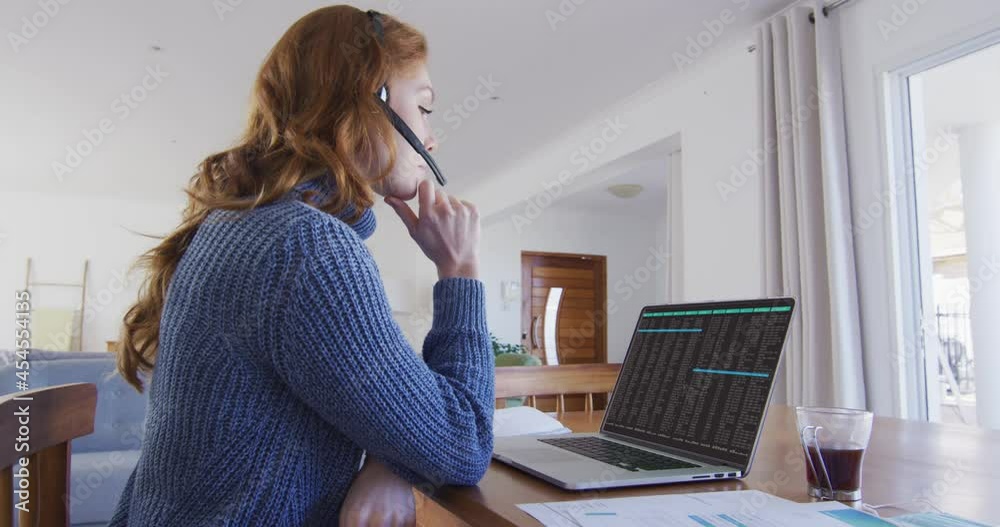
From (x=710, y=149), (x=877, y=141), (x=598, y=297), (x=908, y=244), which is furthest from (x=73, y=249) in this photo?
(x=908, y=244)

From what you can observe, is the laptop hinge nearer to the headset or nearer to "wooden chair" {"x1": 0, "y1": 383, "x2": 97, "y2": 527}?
the headset

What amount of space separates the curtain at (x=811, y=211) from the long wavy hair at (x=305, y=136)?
2437 mm

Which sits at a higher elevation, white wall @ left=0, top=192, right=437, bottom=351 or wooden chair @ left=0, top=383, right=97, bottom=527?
white wall @ left=0, top=192, right=437, bottom=351

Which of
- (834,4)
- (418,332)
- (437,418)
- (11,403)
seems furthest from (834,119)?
(418,332)

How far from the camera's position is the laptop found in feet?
2.47

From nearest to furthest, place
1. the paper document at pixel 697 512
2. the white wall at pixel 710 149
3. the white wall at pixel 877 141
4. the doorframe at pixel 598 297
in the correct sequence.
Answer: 1. the paper document at pixel 697 512
2. the white wall at pixel 877 141
3. the white wall at pixel 710 149
4. the doorframe at pixel 598 297

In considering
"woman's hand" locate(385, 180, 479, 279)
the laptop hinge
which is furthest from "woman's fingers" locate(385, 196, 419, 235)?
the laptop hinge

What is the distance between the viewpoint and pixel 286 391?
0.69m

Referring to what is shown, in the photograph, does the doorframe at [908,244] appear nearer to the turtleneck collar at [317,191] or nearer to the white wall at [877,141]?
the white wall at [877,141]

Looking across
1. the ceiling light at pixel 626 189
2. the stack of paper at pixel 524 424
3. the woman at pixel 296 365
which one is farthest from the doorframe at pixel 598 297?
the woman at pixel 296 365

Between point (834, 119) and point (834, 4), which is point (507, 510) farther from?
point (834, 4)

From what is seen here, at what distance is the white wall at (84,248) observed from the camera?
688 centimetres

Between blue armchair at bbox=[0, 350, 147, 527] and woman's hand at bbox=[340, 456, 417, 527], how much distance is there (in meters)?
1.98

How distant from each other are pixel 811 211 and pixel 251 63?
2.99 metres
